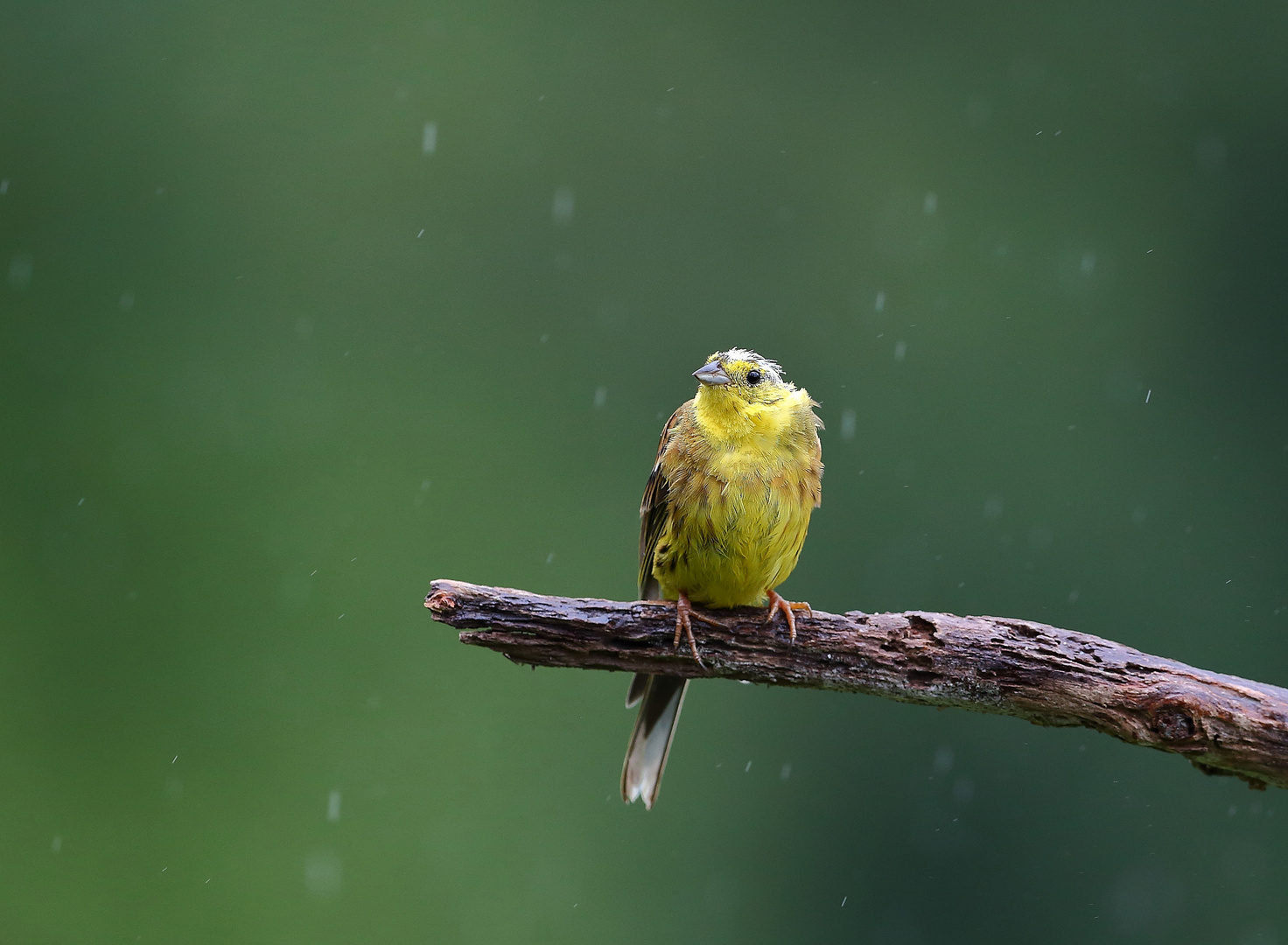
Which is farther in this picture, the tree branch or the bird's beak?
the bird's beak

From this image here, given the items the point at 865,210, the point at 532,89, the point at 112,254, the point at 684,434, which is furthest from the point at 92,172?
the point at 684,434

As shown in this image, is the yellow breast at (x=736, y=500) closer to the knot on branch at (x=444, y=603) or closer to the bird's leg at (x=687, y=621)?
the bird's leg at (x=687, y=621)

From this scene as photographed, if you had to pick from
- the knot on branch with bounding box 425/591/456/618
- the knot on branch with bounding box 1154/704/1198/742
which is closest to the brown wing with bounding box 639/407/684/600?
the knot on branch with bounding box 425/591/456/618

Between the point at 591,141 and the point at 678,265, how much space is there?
112 centimetres

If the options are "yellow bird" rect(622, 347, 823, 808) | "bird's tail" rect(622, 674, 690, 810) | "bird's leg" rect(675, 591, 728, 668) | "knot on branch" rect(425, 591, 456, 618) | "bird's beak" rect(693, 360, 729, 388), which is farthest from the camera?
"bird's tail" rect(622, 674, 690, 810)

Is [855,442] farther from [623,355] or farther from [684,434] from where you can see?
[684,434]

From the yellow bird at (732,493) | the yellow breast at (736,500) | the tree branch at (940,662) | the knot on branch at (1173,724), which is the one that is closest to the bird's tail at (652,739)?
the yellow bird at (732,493)

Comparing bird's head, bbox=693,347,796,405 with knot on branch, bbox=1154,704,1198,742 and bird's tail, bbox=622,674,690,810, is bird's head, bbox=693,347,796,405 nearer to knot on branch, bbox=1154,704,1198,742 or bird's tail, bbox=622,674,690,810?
bird's tail, bbox=622,674,690,810

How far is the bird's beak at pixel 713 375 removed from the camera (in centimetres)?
388

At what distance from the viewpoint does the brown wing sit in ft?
12.8

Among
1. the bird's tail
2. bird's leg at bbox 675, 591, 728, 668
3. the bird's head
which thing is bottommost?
the bird's tail

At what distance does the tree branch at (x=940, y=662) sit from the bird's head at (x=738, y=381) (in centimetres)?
69

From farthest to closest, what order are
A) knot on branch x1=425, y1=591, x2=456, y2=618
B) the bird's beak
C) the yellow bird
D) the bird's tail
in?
the bird's tail
the bird's beak
the yellow bird
knot on branch x1=425, y1=591, x2=456, y2=618

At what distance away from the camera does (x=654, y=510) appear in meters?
3.98
